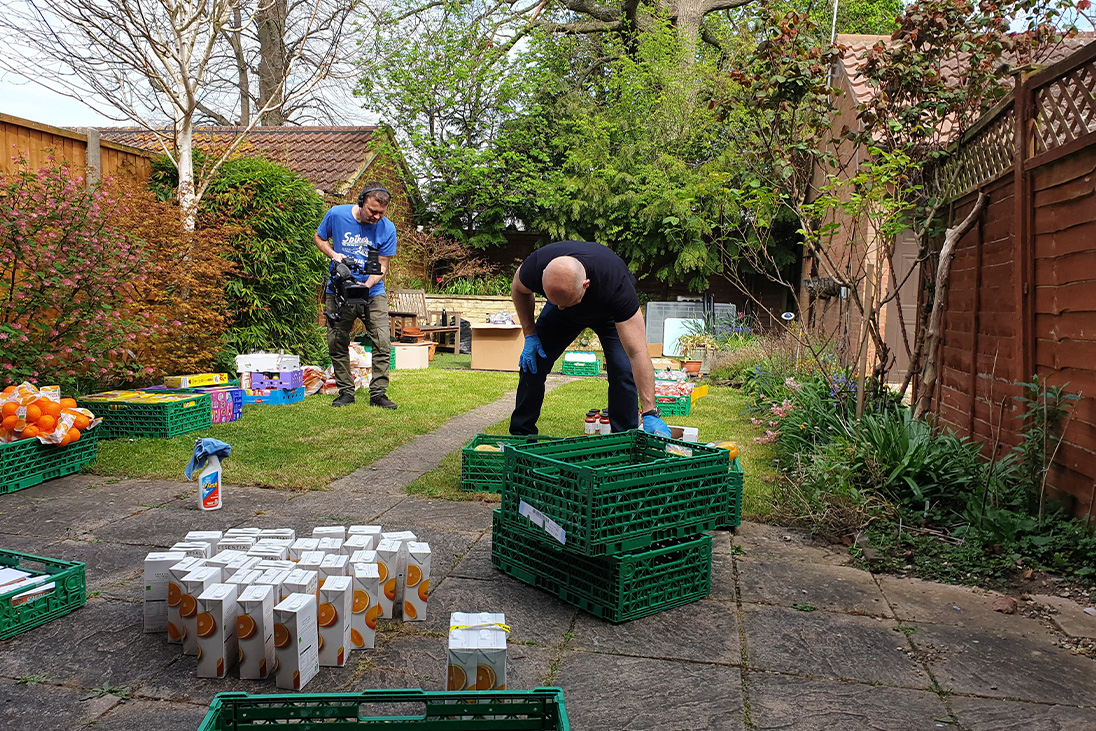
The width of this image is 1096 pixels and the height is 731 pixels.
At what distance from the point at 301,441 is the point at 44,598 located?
128 inches

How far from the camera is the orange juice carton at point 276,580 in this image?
97.3 inches

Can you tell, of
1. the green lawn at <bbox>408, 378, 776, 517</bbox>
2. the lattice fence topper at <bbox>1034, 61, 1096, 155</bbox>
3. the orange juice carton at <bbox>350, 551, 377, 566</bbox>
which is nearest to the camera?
the orange juice carton at <bbox>350, 551, 377, 566</bbox>

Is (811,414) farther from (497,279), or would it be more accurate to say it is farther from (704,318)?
(497,279)

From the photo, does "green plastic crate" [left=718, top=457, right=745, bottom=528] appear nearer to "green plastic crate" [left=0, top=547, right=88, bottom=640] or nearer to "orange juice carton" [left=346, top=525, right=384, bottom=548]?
"orange juice carton" [left=346, top=525, right=384, bottom=548]

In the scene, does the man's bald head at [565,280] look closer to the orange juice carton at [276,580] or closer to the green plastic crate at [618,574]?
the green plastic crate at [618,574]

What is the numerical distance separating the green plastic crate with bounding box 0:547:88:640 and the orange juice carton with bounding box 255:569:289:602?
84 centimetres

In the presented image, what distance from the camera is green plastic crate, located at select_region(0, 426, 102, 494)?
4.37 m

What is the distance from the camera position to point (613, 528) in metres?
2.87

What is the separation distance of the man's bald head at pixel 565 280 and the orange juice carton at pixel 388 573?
1.96 metres

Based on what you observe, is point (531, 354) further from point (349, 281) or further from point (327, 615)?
point (349, 281)

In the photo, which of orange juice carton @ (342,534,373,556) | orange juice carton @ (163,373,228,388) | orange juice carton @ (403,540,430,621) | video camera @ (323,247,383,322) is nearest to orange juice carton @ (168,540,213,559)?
orange juice carton @ (342,534,373,556)

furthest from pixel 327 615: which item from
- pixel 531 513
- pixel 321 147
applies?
pixel 321 147

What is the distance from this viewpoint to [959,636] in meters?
2.87

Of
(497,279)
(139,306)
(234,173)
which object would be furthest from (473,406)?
(497,279)
